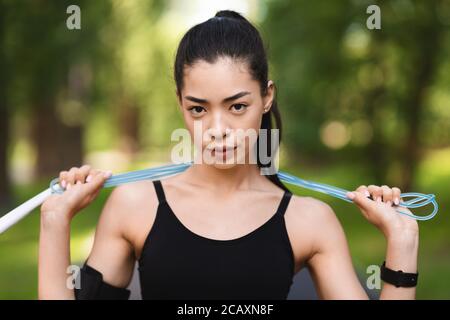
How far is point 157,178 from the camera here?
94.0 inches

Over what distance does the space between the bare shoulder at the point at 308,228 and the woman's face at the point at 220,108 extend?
344 mm

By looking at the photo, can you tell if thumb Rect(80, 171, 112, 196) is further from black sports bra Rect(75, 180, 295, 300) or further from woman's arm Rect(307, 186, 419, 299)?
woman's arm Rect(307, 186, 419, 299)

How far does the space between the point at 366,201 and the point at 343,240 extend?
23 cm

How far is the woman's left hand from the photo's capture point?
6.31ft

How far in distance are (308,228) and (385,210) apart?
32 centimetres

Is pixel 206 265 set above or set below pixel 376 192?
below

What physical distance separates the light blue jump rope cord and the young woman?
1.6 inches

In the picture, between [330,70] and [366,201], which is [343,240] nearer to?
[366,201]

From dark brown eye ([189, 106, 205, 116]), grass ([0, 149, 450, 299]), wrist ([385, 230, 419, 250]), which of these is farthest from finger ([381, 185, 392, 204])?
grass ([0, 149, 450, 299])

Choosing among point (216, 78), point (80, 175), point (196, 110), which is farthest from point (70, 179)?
point (216, 78)

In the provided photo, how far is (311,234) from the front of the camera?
216 cm

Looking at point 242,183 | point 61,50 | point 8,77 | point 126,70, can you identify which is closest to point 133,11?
point 126,70

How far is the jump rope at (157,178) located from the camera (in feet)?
6.66

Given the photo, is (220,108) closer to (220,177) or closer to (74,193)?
(220,177)
